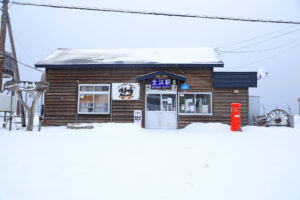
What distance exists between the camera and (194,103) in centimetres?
1175

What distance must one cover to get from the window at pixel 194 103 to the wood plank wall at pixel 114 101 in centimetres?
31

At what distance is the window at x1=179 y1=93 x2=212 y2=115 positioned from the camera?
11.7 meters

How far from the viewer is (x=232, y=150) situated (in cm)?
503

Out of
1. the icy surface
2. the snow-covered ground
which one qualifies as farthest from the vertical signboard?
the snow-covered ground

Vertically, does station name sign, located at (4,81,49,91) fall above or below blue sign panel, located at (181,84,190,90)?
below

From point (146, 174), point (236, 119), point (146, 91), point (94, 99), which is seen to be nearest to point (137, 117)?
point (146, 91)

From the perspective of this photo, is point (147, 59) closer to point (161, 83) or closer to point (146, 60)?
point (146, 60)

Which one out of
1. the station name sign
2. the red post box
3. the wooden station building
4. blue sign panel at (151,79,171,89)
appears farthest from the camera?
blue sign panel at (151,79,171,89)

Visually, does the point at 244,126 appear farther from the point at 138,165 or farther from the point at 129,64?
the point at 138,165

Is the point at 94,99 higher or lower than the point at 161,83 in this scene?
lower

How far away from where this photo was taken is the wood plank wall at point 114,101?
11539mm

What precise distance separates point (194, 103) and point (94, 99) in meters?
6.35

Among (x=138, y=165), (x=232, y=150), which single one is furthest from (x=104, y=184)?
(x=232, y=150)

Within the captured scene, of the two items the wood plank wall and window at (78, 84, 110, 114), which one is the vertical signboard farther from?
window at (78, 84, 110, 114)
